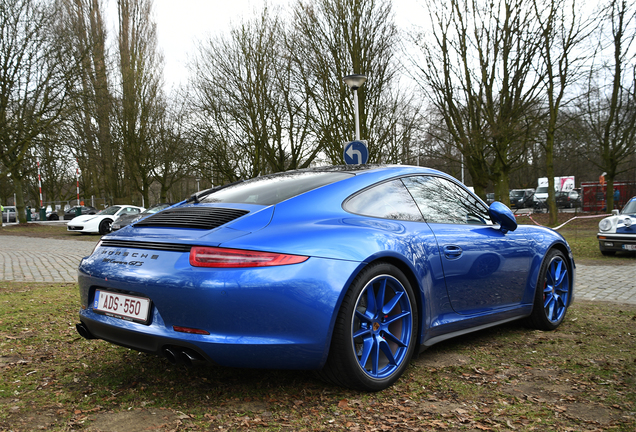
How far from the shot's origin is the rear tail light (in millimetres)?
2537

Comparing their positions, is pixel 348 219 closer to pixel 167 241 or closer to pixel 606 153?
pixel 167 241

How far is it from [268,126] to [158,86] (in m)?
12.8

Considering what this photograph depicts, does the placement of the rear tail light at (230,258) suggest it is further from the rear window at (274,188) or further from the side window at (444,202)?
the side window at (444,202)

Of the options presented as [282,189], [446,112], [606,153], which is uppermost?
[446,112]

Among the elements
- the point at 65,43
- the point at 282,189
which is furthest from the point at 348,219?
the point at 65,43

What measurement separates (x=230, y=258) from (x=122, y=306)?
70 cm

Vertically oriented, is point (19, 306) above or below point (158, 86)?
below

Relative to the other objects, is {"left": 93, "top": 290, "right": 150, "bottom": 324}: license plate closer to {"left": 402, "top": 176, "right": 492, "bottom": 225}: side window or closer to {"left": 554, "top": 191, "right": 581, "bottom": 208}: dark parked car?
{"left": 402, "top": 176, "right": 492, "bottom": 225}: side window

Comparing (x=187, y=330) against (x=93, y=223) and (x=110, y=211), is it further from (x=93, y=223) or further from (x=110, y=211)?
(x=110, y=211)

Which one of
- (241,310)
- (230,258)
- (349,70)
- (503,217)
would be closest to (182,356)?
(241,310)

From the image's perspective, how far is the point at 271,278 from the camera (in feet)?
8.36

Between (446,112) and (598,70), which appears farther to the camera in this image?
(446,112)

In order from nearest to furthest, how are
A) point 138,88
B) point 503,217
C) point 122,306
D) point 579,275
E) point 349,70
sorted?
point 122,306
point 503,217
point 579,275
point 349,70
point 138,88

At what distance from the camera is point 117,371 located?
10.9ft
